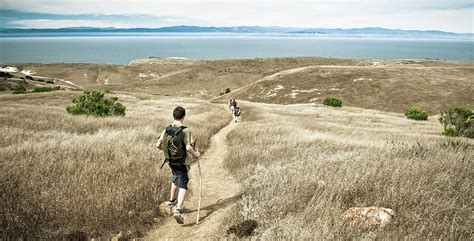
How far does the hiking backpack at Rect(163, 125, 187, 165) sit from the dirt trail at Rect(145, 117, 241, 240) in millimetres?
1473

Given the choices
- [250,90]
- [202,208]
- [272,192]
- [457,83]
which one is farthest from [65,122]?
[457,83]

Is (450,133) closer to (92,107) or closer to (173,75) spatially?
(92,107)

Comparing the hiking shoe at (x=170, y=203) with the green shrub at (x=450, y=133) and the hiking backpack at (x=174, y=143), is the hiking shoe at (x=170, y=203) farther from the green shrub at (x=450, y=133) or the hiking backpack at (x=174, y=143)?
the green shrub at (x=450, y=133)

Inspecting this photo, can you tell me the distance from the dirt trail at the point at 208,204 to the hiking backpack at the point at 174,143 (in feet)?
4.83

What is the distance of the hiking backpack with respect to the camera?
7.04m

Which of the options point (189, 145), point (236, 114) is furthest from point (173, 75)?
point (189, 145)

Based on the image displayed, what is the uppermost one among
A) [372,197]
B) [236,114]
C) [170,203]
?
[372,197]

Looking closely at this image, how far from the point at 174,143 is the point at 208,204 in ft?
8.31

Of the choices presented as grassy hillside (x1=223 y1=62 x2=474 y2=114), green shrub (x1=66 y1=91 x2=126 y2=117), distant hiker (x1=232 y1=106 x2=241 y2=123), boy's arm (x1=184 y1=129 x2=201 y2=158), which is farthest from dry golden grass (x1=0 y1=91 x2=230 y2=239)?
grassy hillside (x1=223 y1=62 x2=474 y2=114)

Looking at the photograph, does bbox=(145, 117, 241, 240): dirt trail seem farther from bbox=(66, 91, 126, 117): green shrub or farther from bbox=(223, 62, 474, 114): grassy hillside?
bbox=(223, 62, 474, 114): grassy hillside

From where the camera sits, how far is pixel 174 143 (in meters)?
7.06

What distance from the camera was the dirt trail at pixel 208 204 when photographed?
6.71 metres

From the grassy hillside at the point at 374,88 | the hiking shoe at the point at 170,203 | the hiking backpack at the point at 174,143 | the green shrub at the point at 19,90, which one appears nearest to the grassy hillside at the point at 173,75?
the grassy hillside at the point at 374,88

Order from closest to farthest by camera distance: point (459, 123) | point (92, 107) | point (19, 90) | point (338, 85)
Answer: point (92, 107), point (459, 123), point (19, 90), point (338, 85)
